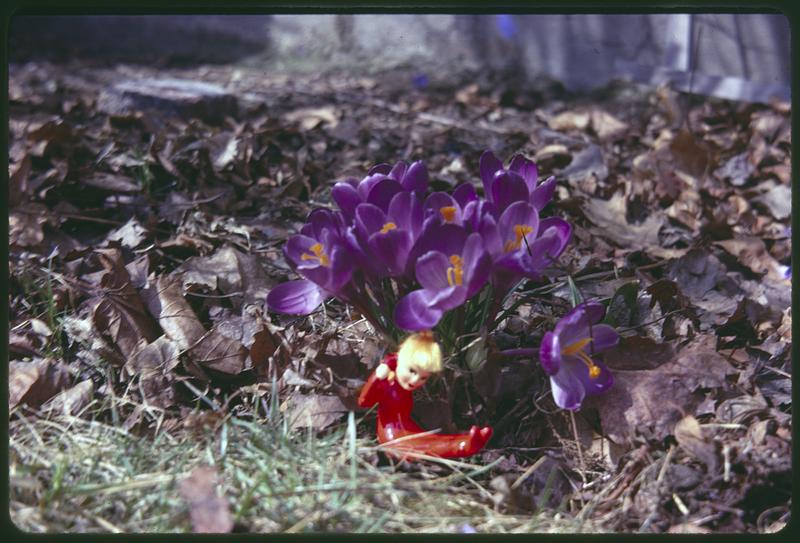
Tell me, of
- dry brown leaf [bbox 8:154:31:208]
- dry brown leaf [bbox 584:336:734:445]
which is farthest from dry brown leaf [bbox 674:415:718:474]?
dry brown leaf [bbox 8:154:31:208]

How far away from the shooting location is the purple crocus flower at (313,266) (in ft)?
5.82

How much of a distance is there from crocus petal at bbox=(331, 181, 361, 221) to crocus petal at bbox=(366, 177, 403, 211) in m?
0.04

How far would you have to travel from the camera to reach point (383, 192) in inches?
75.2

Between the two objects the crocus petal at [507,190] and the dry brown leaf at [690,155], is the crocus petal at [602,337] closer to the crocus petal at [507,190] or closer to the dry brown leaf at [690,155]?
the crocus petal at [507,190]

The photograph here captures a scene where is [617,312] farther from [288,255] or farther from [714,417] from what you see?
[288,255]

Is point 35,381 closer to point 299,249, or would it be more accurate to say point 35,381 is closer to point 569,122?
point 299,249

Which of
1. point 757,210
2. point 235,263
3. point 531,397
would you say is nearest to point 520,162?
point 531,397

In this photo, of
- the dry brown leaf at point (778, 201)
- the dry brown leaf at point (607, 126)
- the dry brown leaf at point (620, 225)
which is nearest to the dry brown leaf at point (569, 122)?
the dry brown leaf at point (607, 126)

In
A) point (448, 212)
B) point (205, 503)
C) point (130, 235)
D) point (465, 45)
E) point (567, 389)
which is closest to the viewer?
point (205, 503)

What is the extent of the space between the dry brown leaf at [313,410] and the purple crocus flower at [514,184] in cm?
62

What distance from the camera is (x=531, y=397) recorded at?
2.01 metres

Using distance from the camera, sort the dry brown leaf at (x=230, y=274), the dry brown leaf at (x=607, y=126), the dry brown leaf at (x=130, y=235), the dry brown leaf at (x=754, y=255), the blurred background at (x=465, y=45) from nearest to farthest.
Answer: the dry brown leaf at (x=230, y=274), the dry brown leaf at (x=130, y=235), the dry brown leaf at (x=754, y=255), the dry brown leaf at (x=607, y=126), the blurred background at (x=465, y=45)

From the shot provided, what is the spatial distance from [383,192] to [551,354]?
1.79 ft

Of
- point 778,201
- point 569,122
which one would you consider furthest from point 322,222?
point 569,122
